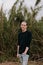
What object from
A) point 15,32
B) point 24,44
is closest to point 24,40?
point 24,44

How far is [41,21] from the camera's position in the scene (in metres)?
10.9

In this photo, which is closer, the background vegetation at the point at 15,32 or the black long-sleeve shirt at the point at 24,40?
the black long-sleeve shirt at the point at 24,40

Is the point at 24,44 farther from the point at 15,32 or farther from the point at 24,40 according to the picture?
the point at 15,32

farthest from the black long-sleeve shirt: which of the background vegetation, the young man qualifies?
the background vegetation

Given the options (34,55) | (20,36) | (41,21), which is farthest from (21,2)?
(20,36)

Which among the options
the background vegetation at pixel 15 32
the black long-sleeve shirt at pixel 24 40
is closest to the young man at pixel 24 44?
the black long-sleeve shirt at pixel 24 40

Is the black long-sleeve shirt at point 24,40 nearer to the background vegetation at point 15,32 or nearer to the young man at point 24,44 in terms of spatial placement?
the young man at point 24,44

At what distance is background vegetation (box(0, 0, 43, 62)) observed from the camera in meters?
10.7

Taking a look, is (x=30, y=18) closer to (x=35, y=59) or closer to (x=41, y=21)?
(x=41, y=21)

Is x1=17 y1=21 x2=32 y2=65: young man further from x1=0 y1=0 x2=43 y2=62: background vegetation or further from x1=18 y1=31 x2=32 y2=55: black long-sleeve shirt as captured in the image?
x1=0 y1=0 x2=43 y2=62: background vegetation

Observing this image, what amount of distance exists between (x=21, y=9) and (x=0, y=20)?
100 centimetres

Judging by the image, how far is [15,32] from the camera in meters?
10.8

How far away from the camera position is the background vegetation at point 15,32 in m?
10.7

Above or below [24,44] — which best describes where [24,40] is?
above
